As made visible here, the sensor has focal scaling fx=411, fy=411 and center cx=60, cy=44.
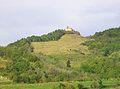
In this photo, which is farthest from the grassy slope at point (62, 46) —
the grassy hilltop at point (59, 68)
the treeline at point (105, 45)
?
the treeline at point (105, 45)

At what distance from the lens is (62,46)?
598 ft

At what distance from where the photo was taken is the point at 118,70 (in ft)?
404

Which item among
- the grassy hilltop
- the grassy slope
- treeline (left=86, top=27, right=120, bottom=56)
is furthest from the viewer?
treeline (left=86, top=27, right=120, bottom=56)

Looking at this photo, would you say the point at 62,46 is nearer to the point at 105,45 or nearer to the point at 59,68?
the point at 105,45

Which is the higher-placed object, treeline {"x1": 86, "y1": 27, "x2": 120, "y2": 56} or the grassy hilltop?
treeline {"x1": 86, "y1": 27, "x2": 120, "y2": 56}

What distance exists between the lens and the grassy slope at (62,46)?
17138 cm

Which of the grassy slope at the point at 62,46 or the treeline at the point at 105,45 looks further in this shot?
the treeline at the point at 105,45

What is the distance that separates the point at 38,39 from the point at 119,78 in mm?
83276

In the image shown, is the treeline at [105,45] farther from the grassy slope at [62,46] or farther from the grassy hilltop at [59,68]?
the grassy slope at [62,46]

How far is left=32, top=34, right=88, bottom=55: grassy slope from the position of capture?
17138 cm

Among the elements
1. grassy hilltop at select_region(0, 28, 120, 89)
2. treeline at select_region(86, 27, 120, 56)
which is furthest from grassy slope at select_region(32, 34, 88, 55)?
treeline at select_region(86, 27, 120, 56)

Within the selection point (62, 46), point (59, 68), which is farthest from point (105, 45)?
point (59, 68)

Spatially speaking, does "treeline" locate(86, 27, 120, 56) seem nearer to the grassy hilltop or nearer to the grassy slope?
the grassy hilltop

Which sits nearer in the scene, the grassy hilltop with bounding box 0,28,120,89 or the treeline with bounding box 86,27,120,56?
the grassy hilltop with bounding box 0,28,120,89
